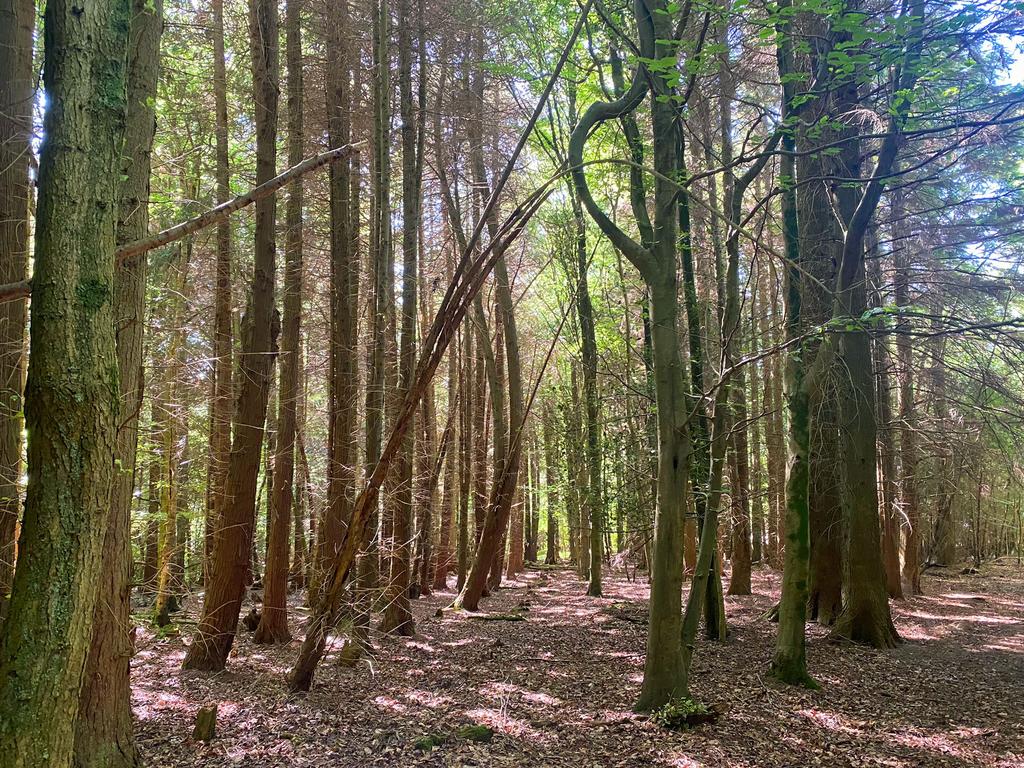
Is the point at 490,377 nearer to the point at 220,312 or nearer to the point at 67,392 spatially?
the point at 220,312

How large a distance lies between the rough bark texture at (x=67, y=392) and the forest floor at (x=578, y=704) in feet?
11.2

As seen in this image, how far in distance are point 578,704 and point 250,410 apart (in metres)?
5.08

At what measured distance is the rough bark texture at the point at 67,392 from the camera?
2340 millimetres

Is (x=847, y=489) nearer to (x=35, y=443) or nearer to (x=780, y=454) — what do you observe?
(x=780, y=454)

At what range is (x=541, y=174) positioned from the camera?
15.3 metres

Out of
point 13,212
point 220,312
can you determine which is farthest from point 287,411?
point 13,212

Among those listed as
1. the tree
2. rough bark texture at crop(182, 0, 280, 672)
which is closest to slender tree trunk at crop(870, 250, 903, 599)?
the tree

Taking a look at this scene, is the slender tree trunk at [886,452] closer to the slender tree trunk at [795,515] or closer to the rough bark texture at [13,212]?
the slender tree trunk at [795,515]

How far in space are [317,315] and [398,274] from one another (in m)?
3.67

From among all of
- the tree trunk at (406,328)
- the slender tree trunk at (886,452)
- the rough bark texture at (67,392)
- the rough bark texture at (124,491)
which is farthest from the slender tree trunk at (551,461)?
the rough bark texture at (67,392)

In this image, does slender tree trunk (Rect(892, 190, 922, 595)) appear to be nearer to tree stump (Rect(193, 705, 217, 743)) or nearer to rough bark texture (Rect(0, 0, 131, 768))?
tree stump (Rect(193, 705, 217, 743))

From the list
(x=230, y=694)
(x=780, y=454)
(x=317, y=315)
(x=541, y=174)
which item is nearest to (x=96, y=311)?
(x=230, y=694)

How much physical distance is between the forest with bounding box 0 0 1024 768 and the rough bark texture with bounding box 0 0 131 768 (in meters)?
0.01

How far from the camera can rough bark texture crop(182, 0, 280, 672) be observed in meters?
7.64
